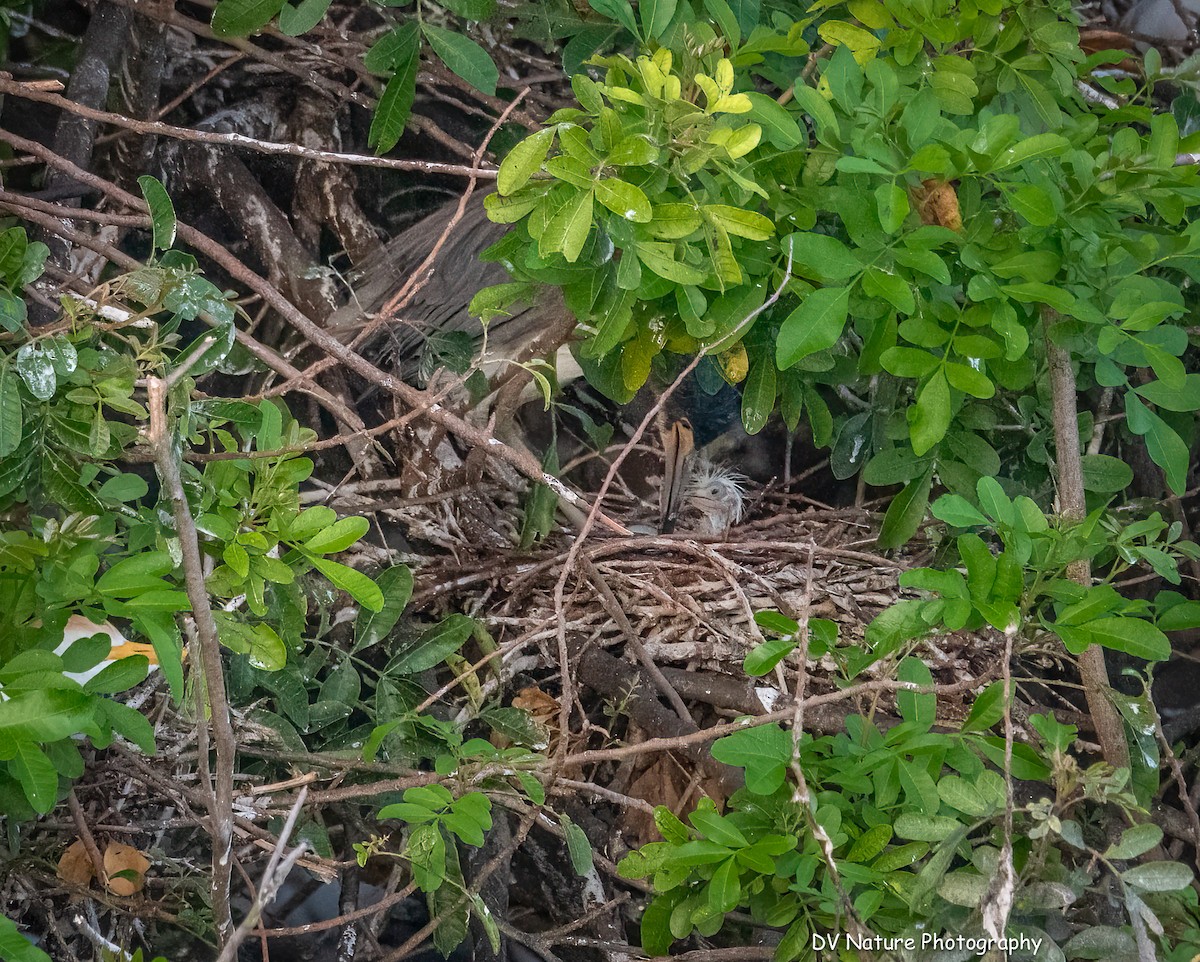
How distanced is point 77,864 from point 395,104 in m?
1.10

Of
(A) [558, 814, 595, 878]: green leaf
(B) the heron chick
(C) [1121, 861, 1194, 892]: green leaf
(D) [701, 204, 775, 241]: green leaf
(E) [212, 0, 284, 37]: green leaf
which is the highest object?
(E) [212, 0, 284, 37]: green leaf

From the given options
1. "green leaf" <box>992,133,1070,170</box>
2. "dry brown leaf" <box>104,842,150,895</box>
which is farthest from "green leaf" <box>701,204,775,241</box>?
"dry brown leaf" <box>104,842,150,895</box>

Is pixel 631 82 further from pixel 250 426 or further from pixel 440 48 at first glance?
pixel 250 426

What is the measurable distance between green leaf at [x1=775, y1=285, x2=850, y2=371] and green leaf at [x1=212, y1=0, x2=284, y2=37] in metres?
0.82

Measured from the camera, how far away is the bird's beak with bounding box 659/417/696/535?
1.99 metres

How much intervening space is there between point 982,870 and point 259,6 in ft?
4.33

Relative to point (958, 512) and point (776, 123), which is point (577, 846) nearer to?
point (958, 512)

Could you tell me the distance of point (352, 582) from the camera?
2.77 ft

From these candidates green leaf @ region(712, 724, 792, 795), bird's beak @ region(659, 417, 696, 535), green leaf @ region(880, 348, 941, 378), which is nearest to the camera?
green leaf @ region(712, 724, 792, 795)

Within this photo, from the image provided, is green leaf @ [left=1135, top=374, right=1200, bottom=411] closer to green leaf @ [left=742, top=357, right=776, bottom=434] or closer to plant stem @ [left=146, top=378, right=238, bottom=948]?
green leaf @ [left=742, top=357, right=776, bottom=434]

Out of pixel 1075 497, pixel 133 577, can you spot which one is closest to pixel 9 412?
pixel 133 577

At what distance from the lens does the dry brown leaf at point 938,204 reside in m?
1.06

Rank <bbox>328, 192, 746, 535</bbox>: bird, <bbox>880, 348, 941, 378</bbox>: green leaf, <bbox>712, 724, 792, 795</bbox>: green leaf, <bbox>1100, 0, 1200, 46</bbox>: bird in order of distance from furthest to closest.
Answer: <bbox>1100, 0, 1200, 46</bbox>: bird < <bbox>328, 192, 746, 535</bbox>: bird < <bbox>880, 348, 941, 378</bbox>: green leaf < <bbox>712, 724, 792, 795</bbox>: green leaf

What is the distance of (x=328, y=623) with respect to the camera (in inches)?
50.6
